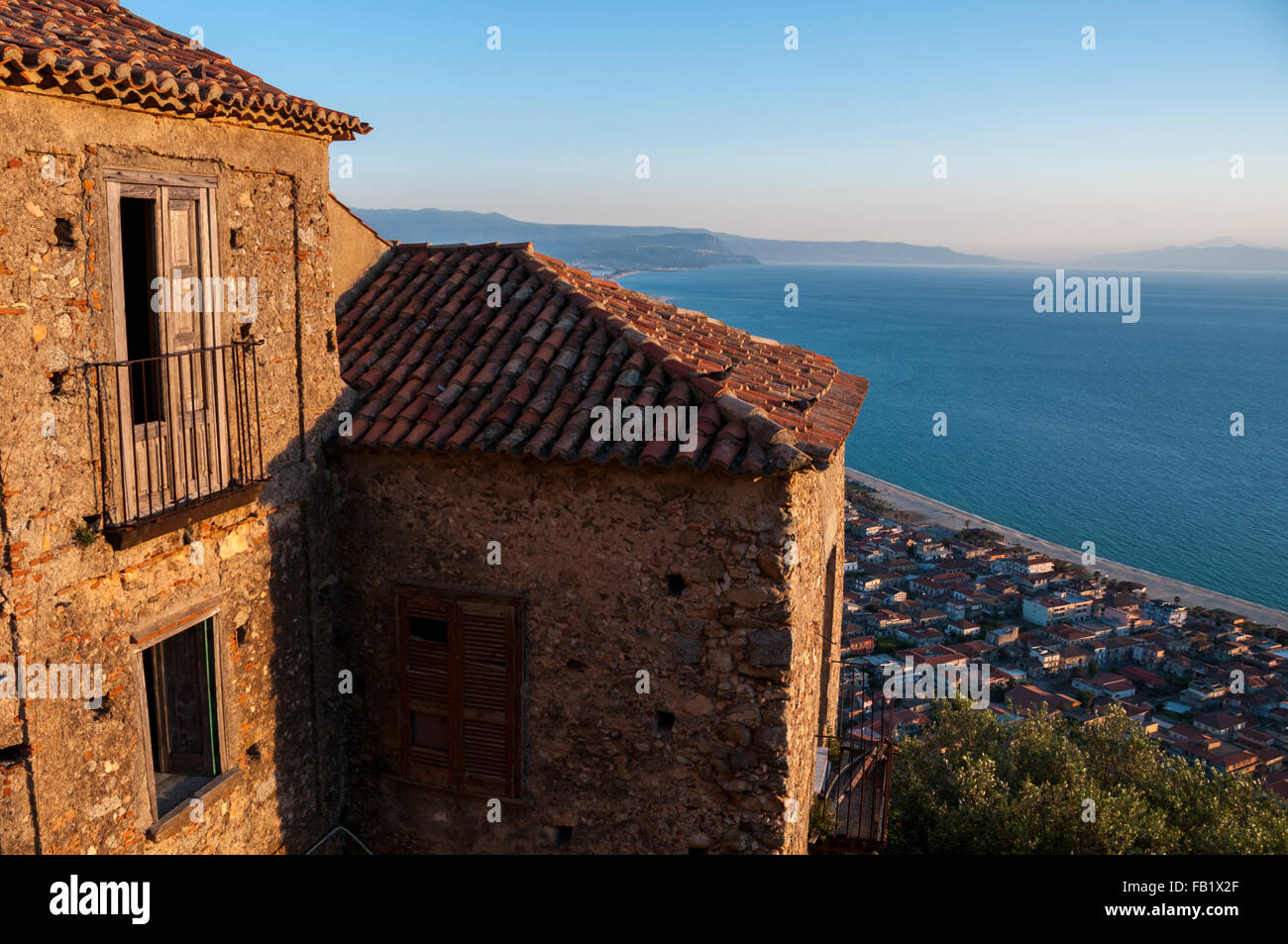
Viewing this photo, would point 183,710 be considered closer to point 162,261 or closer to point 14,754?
point 14,754

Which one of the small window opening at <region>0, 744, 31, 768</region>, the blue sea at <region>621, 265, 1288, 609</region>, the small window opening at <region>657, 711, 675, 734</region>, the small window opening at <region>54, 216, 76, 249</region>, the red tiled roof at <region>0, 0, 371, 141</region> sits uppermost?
the red tiled roof at <region>0, 0, 371, 141</region>

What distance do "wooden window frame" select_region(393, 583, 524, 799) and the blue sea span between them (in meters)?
59.9

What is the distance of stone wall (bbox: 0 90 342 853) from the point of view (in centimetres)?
549

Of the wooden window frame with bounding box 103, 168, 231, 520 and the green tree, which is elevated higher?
the wooden window frame with bounding box 103, 168, 231, 520

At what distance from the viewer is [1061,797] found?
50.8ft

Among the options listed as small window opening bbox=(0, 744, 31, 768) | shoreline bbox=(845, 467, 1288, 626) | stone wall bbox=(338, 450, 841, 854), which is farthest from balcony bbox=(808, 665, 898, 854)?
shoreline bbox=(845, 467, 1288, 626)

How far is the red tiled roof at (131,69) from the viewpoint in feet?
17.5

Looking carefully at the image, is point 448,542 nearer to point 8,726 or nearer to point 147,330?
point 147,330

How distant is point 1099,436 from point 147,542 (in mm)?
96298

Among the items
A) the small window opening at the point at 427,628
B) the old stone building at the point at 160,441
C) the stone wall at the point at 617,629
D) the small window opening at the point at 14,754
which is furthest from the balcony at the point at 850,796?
the small window opening at the point at 14,754

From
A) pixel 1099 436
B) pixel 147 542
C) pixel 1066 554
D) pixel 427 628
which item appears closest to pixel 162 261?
pixel 147 542

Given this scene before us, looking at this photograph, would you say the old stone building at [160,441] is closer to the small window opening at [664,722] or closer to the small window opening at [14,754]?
the small window opening at [14,754]

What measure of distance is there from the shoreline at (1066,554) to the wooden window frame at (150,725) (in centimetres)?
5705

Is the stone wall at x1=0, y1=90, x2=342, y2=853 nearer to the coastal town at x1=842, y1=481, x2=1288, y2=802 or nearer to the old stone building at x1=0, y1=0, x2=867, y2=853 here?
the old stone building at x1=0, y1=0, x2=867, y2=853
